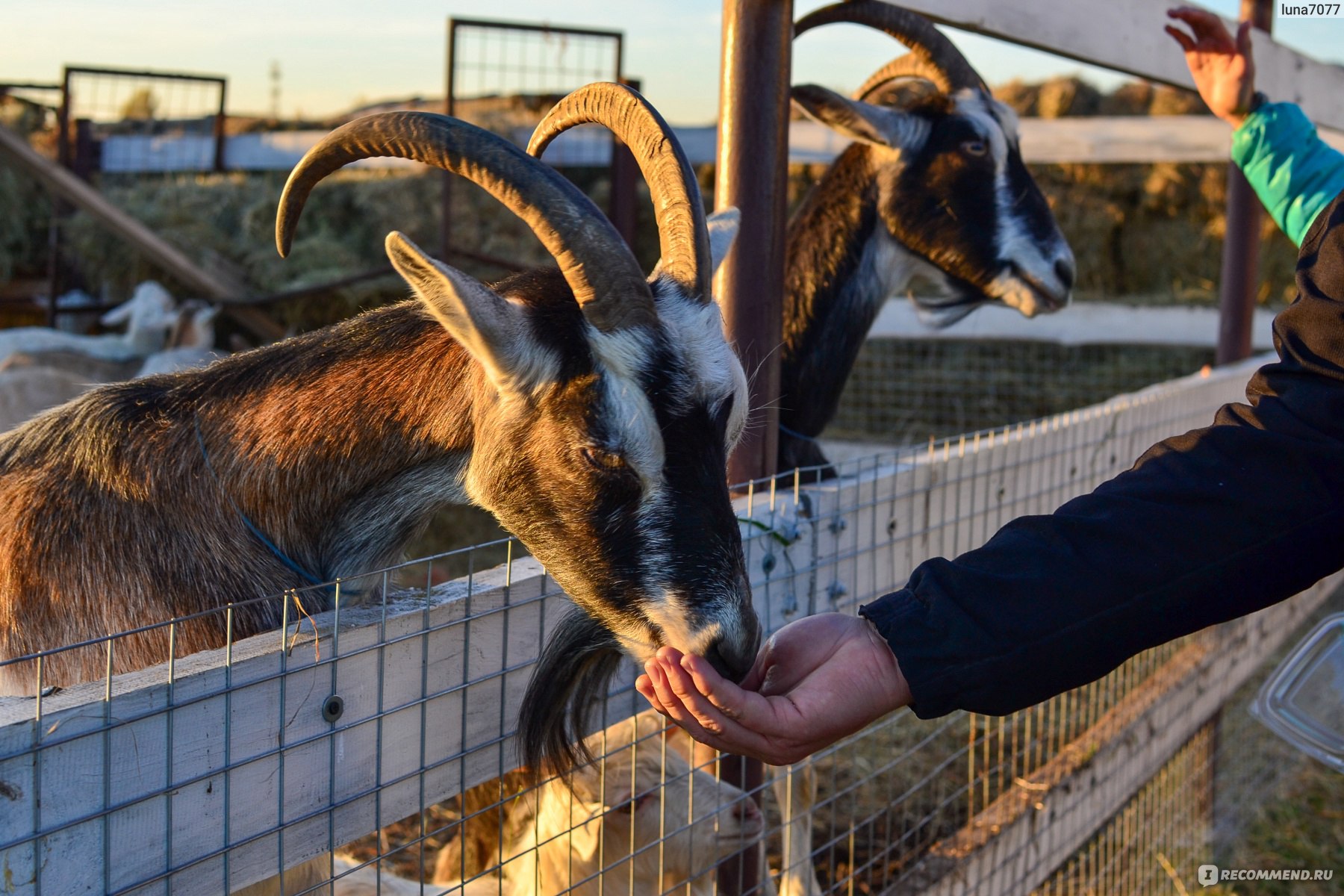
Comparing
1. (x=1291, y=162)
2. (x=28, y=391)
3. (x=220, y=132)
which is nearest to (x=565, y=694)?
(x=1291, y=162)

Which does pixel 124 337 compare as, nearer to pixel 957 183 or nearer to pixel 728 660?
pixel 957 183

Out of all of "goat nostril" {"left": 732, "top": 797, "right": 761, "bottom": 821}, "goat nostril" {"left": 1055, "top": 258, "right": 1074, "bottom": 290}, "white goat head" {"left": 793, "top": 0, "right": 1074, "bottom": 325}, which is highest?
"white goat head" {"left": 793, "top": 0, "right": 1074, "bottom": 325}

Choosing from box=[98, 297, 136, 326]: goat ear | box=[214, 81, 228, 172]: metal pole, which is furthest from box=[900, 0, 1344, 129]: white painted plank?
box=[214, 81, 228, 172]: metal pole

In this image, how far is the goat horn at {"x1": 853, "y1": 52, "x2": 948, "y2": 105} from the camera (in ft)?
14.1

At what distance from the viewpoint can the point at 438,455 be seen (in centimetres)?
215

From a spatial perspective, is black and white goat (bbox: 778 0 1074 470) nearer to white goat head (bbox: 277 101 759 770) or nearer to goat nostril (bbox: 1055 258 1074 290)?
goat nostril (bbox: 1055 258 1074 290)

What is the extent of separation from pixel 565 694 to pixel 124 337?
7.20 metres

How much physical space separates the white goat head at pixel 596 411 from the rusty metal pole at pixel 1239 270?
12.9 ft

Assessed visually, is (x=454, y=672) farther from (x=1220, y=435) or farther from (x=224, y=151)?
(x=224, y=151)

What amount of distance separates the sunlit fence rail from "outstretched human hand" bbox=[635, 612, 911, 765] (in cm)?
29

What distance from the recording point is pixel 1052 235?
4.36 meters

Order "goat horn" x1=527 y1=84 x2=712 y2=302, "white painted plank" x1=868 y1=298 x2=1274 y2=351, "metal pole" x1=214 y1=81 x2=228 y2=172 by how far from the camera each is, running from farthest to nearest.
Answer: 1. "metal pole" x1=214 y1=81 x2=228 y2=172
2. "white painted plank" x1=868 y1=298 x2=1274 y2=351
3. "goat horn" x1=527 y1=84 x2=712 y2=302

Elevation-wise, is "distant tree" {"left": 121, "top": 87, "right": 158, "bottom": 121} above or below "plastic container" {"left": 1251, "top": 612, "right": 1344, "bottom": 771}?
above

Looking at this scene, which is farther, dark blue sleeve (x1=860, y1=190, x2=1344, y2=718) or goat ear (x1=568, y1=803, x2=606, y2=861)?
goat ear (x1=568, y1=803, x2=606, y2=861)
